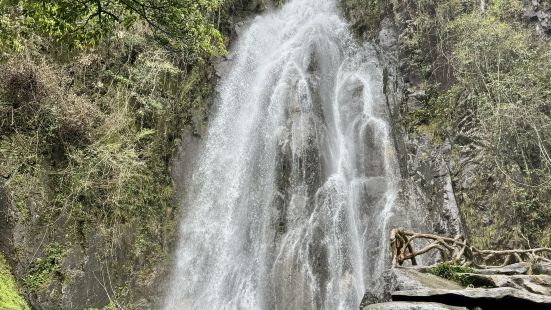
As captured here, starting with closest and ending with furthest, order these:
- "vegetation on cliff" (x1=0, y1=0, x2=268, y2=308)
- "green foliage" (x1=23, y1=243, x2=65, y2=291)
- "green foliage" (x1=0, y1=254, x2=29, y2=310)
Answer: "green foliage" (x1=0, y1=254, x2=29, y2=310), "green foliage" (x1=23, y1=243, x2=65, y2=291), "vegetation on cliff" (x1=0, y1=0, x2=268, y2=308)

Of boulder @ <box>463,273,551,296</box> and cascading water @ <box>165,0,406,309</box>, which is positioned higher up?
cascading water @ <box>165,0,406,309</box>

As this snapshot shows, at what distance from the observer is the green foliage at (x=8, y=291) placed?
681 centimetres

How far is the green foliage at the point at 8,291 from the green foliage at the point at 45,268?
460 millimetres

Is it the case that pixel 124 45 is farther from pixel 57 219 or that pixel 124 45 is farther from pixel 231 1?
pixel 231 1

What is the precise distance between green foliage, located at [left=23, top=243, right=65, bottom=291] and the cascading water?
3.32 metres

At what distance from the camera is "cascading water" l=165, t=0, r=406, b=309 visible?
1179cm

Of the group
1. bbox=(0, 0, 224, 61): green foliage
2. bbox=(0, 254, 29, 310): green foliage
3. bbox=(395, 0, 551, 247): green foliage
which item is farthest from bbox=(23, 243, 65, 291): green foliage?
bbox=(395, 0, 551, 247): green foliage

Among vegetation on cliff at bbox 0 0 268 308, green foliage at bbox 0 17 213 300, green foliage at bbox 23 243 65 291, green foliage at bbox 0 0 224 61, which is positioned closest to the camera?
green foliage at bbox 0 0 224 61

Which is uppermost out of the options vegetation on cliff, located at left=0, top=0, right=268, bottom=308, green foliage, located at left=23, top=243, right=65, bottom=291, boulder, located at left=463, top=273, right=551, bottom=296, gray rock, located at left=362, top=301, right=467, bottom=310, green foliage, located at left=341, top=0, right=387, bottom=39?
green foliage, located at left=341, top=0, right=387, bottom=39

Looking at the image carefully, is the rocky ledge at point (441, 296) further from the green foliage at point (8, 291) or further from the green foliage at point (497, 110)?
the green foliage at point (497, 110)

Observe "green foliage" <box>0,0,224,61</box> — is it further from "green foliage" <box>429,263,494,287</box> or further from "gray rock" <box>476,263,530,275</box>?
"gray rock" <box>476,263,530,275</box>

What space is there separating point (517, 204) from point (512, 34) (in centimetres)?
495

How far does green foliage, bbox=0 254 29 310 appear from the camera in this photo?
268 inches

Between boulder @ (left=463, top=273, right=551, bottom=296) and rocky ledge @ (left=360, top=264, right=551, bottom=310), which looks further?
boulder @ (left=463, top=273, right=551, bottom=296)
